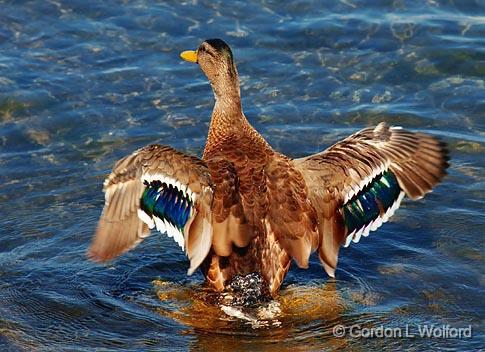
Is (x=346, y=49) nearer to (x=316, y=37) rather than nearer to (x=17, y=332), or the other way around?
(x=316, y=37)

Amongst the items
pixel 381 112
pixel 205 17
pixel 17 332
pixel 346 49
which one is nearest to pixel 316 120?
pixel 381 112

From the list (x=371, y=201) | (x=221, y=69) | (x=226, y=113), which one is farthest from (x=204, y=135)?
(x=371, y=201)

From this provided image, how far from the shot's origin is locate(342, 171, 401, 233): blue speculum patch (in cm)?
818

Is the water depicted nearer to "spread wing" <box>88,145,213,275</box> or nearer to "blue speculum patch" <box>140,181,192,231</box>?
"spread wing" <box>88,145,213,275</box>

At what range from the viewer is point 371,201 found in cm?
825

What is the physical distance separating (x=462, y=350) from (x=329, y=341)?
0.92 m

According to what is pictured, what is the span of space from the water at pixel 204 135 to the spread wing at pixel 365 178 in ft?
1.71

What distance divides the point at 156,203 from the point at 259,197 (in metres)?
0.77

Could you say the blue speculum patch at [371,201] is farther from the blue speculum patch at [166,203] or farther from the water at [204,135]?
the blue speculum patch at [166,203]

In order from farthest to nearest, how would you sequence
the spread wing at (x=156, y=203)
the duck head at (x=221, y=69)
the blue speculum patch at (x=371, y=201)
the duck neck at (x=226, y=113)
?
the duck head at (x=221, y=69), the duck neck at (x=226, y=113), the blue speculum patch at (x=371, y=201), the spread wing at (x=156, y=203)

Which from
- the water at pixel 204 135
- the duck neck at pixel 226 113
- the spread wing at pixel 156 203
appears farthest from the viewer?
the duck neck at pixel 226 113

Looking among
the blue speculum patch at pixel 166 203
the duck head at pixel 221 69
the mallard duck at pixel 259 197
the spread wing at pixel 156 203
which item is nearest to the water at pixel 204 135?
the mallard duck at pixel 259 197

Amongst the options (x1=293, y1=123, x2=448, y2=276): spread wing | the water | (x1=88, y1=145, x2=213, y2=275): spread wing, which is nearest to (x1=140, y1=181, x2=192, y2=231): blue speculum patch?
(x1=88, y1=145, x2=213, y2=275): spread wing

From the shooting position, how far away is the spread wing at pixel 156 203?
7535mm
